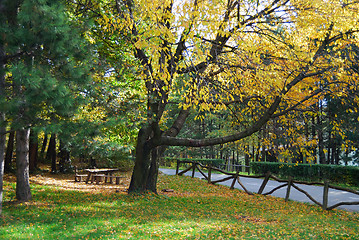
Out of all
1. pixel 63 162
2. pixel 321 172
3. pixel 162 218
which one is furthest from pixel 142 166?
pixel 321 172

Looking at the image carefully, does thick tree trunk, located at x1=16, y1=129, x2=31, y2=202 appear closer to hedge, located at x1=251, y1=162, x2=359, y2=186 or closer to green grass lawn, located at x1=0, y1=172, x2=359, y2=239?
green grass lawn, located at x1=0, y1=172, x2=359, y2=239

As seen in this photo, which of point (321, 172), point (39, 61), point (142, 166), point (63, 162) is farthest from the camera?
point (321, 172)

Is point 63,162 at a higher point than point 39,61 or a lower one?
lower

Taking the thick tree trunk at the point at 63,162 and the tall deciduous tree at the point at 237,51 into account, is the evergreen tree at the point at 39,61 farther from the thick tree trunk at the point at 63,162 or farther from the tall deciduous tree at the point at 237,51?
the thick tree trunk at the point at 63,162

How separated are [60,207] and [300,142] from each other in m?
7.84

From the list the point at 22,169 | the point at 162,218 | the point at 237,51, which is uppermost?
the point at 237,51

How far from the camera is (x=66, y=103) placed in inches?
206

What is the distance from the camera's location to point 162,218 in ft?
24.9

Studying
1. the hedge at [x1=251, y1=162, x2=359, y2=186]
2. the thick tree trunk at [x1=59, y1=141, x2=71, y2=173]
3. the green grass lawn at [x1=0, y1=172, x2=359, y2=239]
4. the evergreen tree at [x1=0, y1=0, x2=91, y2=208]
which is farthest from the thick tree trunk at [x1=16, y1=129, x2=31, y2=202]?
the hedge at [x1=251, y1=162, x2=359, y2=186]

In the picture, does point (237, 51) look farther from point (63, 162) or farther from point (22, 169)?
point (63, 162)

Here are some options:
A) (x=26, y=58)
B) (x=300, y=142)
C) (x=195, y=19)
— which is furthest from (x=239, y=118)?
(x=26, y=58)

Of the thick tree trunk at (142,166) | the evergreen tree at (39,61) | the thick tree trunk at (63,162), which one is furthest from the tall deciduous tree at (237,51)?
the thick tree trunk at (63,162)

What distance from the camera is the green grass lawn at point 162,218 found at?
19.9 ft

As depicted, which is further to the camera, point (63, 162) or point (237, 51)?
point (63, 162)
